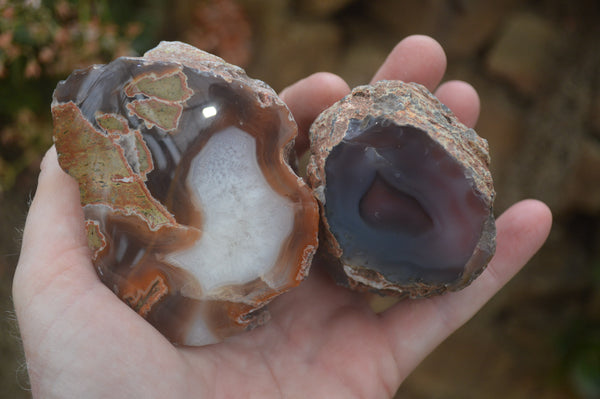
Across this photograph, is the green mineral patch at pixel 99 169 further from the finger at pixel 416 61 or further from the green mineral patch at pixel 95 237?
the finger at pixel 416 61

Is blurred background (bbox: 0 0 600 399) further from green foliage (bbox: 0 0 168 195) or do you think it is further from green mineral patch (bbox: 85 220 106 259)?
green mineral patch (bbox: 85 220 106 259)

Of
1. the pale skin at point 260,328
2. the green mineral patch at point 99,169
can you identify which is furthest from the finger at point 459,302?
the green mineral patch at point 99,169

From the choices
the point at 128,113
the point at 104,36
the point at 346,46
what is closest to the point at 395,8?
the point at 346,46

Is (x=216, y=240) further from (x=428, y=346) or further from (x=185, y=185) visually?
(x=428, y=346)

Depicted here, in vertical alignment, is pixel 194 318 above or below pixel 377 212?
below

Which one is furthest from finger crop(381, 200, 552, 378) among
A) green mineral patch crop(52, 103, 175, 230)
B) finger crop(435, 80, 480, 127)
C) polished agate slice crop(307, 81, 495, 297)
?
green mineral patch crop(52, 103, 175, 230)

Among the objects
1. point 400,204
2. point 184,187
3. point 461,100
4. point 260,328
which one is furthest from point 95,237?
point 461,100
